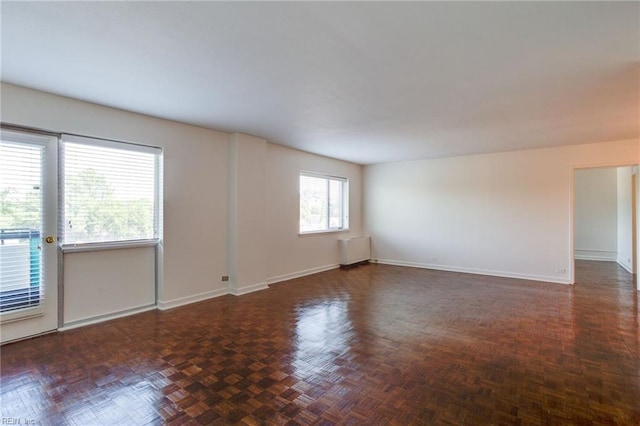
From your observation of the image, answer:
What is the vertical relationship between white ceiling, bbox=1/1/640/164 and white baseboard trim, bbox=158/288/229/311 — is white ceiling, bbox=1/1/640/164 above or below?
above

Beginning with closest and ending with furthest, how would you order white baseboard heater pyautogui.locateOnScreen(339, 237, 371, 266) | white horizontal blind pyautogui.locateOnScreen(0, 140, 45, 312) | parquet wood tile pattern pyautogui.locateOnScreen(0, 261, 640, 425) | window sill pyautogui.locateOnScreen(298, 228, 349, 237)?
parquet wood tile pattern pyautogui.locateOnScreen(0, 261, 640, 425), white horizontal blind pyautogui.locateOnScreen(0, 140, 45, 312), window sill pyautogui.locateOnScreen(298, 228, 349, 237), white baseboard heater pyautogui.locateOnScreen(339, 237, 371, 266)

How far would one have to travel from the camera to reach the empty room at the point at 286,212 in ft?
6.81

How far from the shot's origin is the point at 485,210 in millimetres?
6547

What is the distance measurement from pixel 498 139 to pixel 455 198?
1881 mm

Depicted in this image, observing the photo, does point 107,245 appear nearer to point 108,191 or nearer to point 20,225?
point 108,191

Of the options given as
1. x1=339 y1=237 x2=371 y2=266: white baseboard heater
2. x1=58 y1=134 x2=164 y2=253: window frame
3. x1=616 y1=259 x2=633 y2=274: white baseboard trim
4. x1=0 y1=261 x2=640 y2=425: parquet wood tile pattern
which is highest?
x1=58 y1=134 x2=164 y2=253: window frame

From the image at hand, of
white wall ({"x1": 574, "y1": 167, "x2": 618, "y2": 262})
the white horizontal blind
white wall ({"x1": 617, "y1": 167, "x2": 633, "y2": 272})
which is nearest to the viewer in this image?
the white horizontal blind

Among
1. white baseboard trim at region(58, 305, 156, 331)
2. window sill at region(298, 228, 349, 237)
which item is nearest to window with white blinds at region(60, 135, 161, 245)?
white baseboard trim at region(58, 305, 156, 331)

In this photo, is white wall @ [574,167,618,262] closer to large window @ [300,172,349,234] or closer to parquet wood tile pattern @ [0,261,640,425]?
parquet wood tile pattern @ [0,261,640,425]

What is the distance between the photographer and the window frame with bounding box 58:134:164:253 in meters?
3.46

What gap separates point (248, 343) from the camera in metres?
3.11

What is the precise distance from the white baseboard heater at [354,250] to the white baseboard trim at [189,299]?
10.1ft

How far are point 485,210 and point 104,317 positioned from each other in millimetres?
6693

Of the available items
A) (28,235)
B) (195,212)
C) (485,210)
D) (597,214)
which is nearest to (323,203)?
(195,212)
